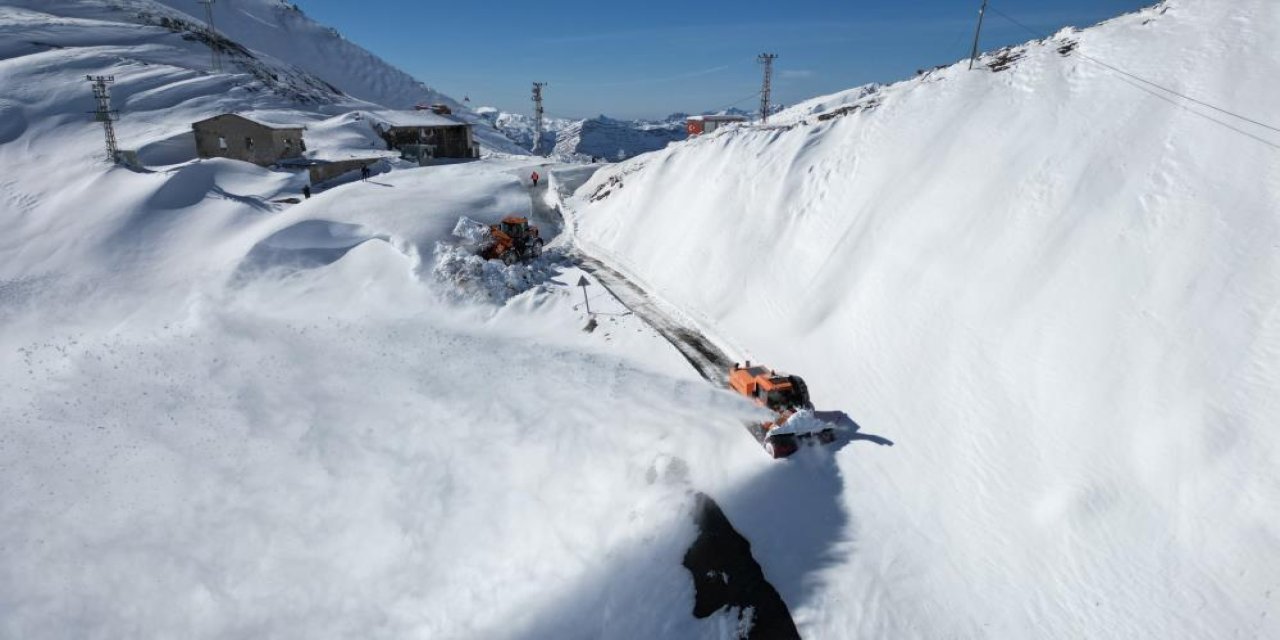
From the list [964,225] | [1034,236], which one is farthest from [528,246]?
[1034,236]

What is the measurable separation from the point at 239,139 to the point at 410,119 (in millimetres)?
18986

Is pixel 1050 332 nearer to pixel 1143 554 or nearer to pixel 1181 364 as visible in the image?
pixel 1181 364

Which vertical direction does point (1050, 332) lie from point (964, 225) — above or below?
below

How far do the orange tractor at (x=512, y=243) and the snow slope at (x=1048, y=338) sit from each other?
384 inches

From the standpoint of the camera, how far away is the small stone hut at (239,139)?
146 ft

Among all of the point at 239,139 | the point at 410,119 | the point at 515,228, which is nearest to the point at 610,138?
the point at 410,119

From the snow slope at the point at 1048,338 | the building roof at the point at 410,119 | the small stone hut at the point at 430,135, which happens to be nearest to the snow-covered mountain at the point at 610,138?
the building roof at the point at 410,119

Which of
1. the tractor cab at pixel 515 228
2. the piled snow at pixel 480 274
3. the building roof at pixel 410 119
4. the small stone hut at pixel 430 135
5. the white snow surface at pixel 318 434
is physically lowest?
the white snow surface at pixel 318 434

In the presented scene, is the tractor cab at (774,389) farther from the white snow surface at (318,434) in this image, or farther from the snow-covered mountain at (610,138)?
the snow-covered mountain at (610,138)

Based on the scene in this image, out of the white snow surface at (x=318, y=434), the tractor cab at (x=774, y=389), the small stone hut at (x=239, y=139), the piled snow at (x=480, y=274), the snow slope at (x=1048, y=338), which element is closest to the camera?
the snow slope at (x=1048, y=338)

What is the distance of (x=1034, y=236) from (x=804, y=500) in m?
9.72

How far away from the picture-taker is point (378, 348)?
2172 centimetres

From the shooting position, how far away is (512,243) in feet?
94.8

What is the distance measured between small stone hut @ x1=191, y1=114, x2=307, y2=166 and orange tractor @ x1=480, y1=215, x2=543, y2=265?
27.7m
